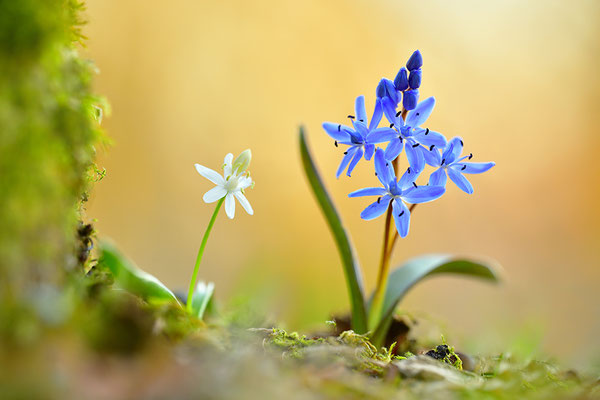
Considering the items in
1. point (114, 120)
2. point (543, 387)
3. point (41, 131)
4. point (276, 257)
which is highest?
point (114, 120)

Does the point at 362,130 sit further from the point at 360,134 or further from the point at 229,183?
the point at 229,183

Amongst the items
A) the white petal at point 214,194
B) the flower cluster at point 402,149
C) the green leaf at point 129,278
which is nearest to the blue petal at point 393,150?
the flower cluster at point 402,149

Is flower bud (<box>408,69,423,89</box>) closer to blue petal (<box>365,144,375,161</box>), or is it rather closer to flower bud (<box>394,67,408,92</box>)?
flower bud (<box>394,67,408,92</box>)

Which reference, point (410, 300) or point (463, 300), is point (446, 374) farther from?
point (463, 300)

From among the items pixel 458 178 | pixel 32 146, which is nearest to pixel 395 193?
pixel 458 178

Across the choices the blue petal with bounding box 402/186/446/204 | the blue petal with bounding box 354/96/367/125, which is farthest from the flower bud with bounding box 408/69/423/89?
the blue petal with bounding box 402/186/446/204

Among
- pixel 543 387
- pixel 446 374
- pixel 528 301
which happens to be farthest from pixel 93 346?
pixel 528 301

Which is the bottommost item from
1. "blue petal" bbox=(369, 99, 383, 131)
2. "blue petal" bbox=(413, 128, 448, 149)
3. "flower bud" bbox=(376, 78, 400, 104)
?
"blue petal" bbox=(413, 128, 448, 149)
